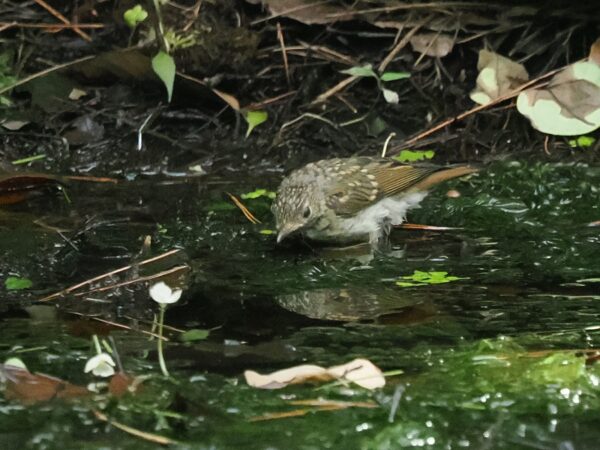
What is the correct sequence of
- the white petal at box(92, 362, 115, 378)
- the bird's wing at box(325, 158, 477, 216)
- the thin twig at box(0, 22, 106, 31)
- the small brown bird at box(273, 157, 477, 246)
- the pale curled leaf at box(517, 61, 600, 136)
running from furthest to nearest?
the thin twig at box(0, 22, 106, 31) < the pale curled leaf at box(517, 61, 600, 136) < the bird's wing at box(325, 158, 477, 216) < the small brown bird at box(273, 157, 477, 246) < the white petal at box(92, 362, 115, 378)

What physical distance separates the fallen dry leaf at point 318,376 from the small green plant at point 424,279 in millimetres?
962

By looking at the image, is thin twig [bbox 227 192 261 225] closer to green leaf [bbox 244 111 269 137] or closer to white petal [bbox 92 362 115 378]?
green leaf [bbox 244 111 269 137]

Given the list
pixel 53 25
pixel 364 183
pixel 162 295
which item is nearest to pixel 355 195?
pixel 364 183

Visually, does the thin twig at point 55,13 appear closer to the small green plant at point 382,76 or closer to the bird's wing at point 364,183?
the small green plant at point 382,76

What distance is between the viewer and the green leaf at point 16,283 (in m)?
3.17

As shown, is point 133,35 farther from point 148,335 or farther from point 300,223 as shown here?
point 148,335

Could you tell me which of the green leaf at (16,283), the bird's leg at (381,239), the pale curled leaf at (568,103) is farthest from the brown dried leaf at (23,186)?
the pale curled leaf at (568,103)

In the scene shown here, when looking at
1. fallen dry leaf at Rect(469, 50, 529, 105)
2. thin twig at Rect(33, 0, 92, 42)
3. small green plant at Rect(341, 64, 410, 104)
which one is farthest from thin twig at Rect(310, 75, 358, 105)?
thin twig at Rect(33, 0, 92, 42)

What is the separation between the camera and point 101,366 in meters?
2.30

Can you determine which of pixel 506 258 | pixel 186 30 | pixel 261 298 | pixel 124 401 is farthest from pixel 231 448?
pixel 186 30

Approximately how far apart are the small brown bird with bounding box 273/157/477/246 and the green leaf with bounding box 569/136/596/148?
30.7 inches

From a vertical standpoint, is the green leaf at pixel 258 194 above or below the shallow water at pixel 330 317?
below

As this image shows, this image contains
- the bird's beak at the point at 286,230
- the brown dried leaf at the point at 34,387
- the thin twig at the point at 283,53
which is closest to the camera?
the brown dried leaf at the point at 34,387

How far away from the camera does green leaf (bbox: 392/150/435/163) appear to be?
4.75 metres
